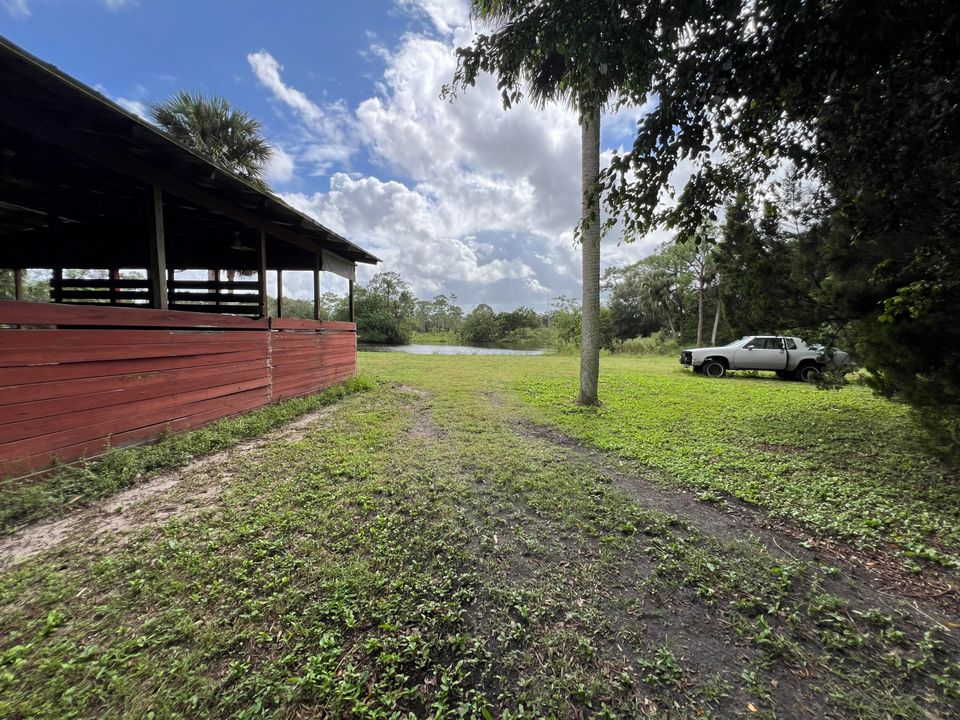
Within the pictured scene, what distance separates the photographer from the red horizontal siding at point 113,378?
9.98 ft

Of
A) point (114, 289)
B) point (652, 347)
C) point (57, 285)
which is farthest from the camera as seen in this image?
point (652, 347)

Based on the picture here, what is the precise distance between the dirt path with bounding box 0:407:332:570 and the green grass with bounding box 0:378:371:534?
0.13 meters

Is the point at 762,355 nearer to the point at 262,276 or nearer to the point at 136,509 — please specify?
the point at 262,276

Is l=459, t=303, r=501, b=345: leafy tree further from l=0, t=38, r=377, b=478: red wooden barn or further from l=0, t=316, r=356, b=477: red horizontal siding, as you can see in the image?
l=0, t=316, r=356, b=477: red horizontal siding

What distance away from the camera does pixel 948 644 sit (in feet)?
5.73

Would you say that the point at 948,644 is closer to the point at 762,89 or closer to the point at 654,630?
the point at 654,630

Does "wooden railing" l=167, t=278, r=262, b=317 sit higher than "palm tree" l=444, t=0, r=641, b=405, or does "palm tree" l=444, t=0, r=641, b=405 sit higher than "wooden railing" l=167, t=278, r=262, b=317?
"palm tree" l=444, t=0, r=641, b=405

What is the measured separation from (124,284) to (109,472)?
614 centimetres

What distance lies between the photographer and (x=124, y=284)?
289 inches

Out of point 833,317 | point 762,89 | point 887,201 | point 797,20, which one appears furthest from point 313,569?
point 833,317

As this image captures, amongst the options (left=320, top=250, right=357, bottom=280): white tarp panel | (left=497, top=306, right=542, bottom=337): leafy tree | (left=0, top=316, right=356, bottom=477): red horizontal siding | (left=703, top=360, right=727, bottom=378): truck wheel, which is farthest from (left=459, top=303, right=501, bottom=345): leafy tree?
(left=0, top=316, right=356, bottom=477): red horizontal siding

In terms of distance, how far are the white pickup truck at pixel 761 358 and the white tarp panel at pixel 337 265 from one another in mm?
11275

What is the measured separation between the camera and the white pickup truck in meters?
10.8

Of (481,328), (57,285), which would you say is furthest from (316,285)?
(481,328)
